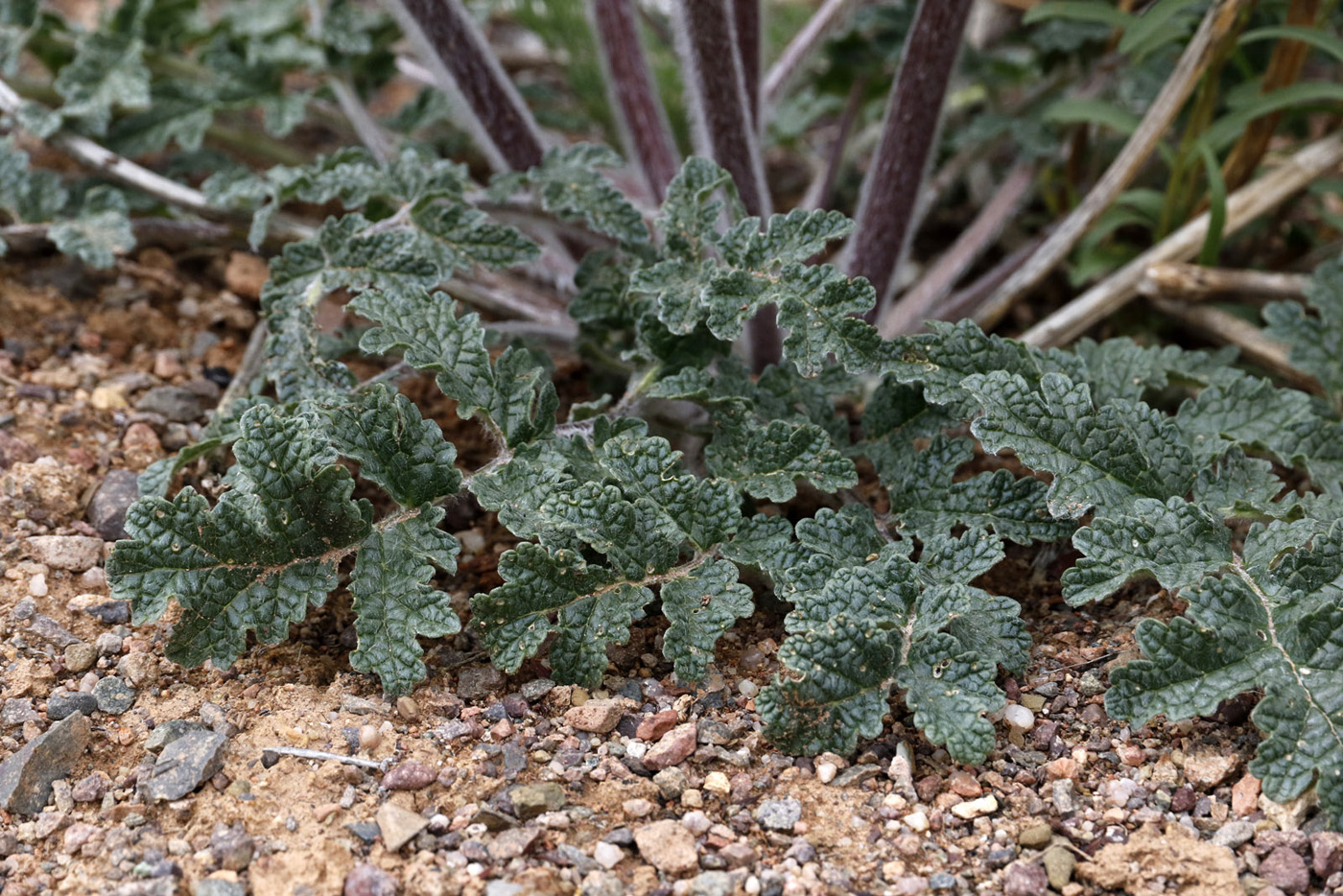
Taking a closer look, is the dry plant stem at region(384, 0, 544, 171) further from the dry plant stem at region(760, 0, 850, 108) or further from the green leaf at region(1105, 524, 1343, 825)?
the green leaf at region(1105, 524, 1343, 825)

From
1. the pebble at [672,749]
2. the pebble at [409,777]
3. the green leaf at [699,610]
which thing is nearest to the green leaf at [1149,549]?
the green leaf at [699,610]

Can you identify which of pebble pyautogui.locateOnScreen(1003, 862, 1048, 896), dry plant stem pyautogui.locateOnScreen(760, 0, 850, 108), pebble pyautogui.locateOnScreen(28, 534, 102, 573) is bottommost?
pebble pyautogui.locateOnScreen(1003, 862, 1048, 896)

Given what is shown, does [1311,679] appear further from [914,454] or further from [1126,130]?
[1126,130]

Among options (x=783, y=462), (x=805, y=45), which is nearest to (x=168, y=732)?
(x=783, y=462)

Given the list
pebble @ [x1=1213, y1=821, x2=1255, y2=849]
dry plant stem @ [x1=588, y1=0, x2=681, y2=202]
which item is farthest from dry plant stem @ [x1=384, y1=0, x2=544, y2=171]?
pebble @ [x1=1213, y1=821, x2=1255, y2=849]

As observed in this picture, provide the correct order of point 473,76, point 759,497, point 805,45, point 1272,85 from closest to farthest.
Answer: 1. point 759,497
2. point 473,76
3. point 1272,85
4. point 805,45

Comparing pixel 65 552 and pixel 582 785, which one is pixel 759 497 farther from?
pixel 65 552
